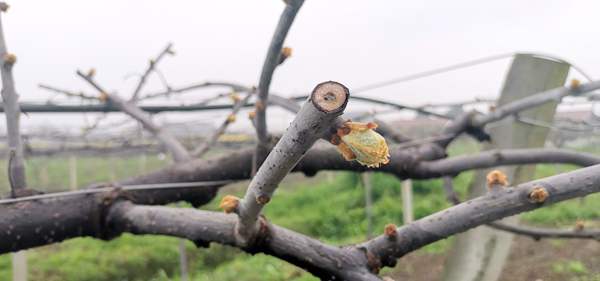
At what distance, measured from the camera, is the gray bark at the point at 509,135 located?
2.48 metres

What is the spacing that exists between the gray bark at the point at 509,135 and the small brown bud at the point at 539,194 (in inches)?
51.9

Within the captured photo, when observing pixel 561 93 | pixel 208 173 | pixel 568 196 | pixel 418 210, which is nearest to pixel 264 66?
pixel 568 196

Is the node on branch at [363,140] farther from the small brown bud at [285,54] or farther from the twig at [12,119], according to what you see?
the twig at [12,119]

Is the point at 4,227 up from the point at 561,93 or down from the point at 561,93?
down

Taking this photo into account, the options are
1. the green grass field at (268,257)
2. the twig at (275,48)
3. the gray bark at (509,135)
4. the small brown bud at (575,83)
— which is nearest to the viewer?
the twig at (275,48)

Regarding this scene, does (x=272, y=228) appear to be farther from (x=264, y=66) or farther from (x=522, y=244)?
(x=522, y=244)

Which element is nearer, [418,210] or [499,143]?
[499,143]

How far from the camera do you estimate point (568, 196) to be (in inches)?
46.0

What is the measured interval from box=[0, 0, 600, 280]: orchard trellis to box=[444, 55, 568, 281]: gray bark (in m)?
0.04

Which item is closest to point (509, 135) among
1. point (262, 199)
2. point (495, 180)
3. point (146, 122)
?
point (146, 122)

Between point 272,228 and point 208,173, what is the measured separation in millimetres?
1024

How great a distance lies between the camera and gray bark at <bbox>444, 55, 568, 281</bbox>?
2.48m

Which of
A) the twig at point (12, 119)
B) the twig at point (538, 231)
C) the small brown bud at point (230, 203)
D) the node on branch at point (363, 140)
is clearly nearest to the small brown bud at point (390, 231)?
the small brown bud at point (230, 203)

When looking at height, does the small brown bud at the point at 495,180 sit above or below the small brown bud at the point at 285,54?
below
